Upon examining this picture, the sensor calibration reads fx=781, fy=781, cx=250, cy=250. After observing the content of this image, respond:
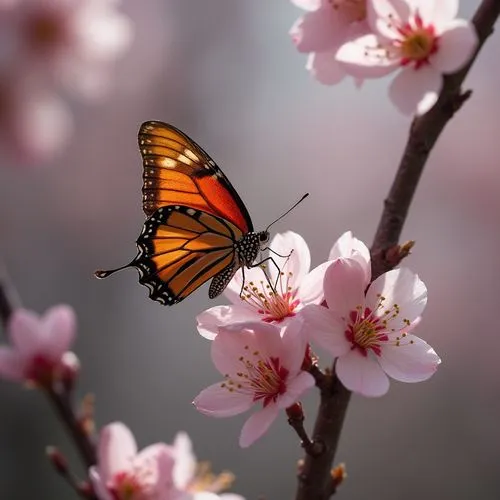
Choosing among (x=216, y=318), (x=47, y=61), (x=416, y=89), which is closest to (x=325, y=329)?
(x=216, y=318)

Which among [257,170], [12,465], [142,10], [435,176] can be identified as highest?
[142,10]

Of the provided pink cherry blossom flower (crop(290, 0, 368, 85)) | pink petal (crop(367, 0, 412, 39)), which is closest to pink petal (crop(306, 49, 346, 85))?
pink cherry blossom flower (crop(290, 0, 368, 85))

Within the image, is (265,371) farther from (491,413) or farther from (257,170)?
(257,170)

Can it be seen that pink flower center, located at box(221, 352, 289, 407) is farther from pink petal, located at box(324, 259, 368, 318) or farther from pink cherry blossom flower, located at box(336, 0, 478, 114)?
pink cherry blossom flower, located at box(336, 0, 478, 114)

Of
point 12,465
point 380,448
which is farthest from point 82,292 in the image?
point 380,448

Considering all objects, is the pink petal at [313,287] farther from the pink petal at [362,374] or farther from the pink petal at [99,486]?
the pink petal at [99,486]

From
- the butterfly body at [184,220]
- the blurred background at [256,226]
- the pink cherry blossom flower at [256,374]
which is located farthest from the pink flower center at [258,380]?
the blurred background at [256,226]
